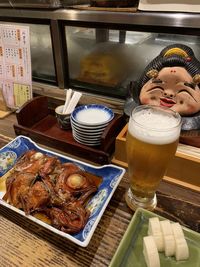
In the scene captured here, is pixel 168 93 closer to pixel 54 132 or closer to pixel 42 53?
pixel 54 132

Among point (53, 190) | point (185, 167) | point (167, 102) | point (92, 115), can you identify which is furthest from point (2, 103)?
point (185, 167)

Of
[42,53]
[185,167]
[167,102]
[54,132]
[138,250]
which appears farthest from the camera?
[42,53]

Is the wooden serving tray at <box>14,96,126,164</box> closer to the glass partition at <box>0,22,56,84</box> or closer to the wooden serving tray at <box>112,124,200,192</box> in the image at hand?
the wooden serving tray at <box>112,124,200,192</box>

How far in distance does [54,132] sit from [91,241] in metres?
0.69

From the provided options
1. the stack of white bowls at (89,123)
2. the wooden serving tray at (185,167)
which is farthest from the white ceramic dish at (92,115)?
the wooden serving tray at (185,167)

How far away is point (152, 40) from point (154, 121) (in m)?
0.68

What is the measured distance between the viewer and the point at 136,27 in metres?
1.22

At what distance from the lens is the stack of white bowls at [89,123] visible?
1.11 metres

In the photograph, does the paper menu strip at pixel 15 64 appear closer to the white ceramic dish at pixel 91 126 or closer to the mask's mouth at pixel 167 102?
the white ceramic dish at pixel 91 126

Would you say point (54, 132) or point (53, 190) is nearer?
point (53, 190)

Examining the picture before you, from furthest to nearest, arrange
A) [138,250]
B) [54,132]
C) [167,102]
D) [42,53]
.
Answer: [42,53]
[54,132]
[167,102]
[138,250]

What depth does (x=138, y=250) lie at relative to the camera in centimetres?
70

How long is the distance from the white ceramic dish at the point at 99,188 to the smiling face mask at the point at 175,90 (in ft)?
1.26

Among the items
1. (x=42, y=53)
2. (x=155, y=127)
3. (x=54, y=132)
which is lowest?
(x=54, y=132)
